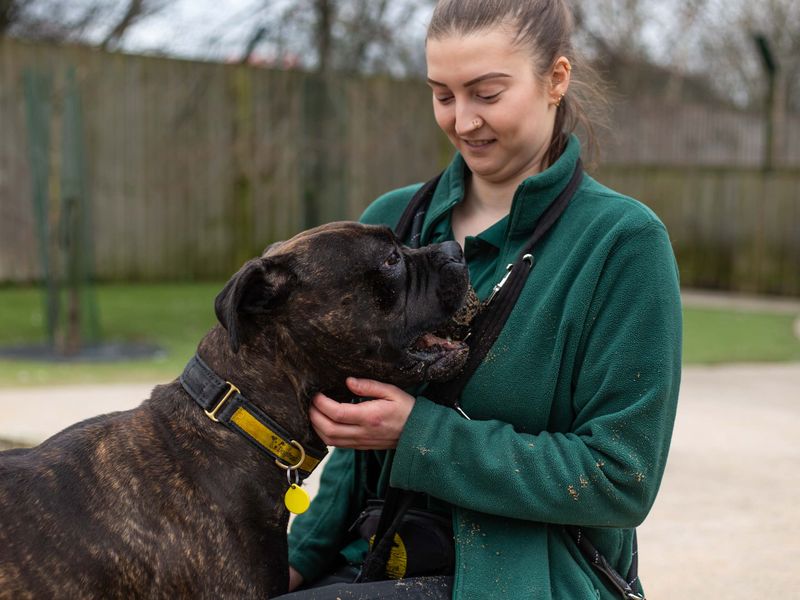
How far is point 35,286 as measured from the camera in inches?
527

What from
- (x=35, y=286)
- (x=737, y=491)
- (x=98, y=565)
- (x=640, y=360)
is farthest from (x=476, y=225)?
(x=35, y=286)

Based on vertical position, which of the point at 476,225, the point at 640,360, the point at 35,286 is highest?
the point at 476,225

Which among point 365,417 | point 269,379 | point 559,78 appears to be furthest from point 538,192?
point 269,379

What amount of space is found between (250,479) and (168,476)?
0.69ft

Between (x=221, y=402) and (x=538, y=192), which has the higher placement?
(x=538, y=192)

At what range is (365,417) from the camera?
2.59 m

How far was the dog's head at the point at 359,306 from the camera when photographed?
2.72m

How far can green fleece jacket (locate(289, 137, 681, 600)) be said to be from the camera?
2.51 meters

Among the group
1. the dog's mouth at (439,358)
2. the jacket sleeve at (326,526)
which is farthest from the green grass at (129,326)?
the dog's mouth at (439,358)

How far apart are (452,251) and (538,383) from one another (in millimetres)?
454

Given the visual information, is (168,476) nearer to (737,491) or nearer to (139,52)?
(737,491)

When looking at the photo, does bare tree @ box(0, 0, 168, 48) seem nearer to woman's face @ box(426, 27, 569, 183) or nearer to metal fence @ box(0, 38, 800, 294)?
metal fence @ box(0, 38, 800, 294)

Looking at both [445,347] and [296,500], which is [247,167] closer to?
[445,347]

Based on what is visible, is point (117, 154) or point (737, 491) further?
point (117, 154)
